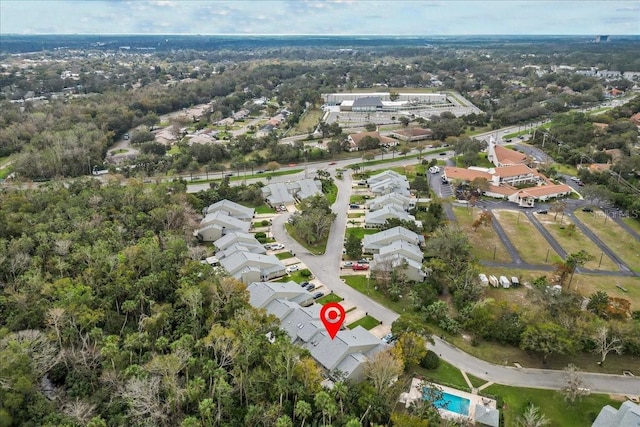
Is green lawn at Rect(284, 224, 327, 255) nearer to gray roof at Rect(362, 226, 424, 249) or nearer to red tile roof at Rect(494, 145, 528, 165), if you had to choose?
gray roof at Rect(362, 226, 424, 249)

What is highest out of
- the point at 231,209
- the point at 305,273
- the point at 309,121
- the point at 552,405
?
the point at 309,121

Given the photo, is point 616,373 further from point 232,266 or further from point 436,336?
point 232,266

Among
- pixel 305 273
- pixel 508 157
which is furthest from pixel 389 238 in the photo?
pixel 508 157

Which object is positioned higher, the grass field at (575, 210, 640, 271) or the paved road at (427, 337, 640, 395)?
the grass field at (575, 210, 640, 271)

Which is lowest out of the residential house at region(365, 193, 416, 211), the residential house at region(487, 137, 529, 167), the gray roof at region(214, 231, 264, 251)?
the gray roof at region(214, 231, 264, 251)

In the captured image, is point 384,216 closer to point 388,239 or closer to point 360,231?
point 360,231

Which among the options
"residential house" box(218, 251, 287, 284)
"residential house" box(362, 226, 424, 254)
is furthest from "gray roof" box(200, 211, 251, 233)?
"residential house" box(362, 226, 424, 254)
